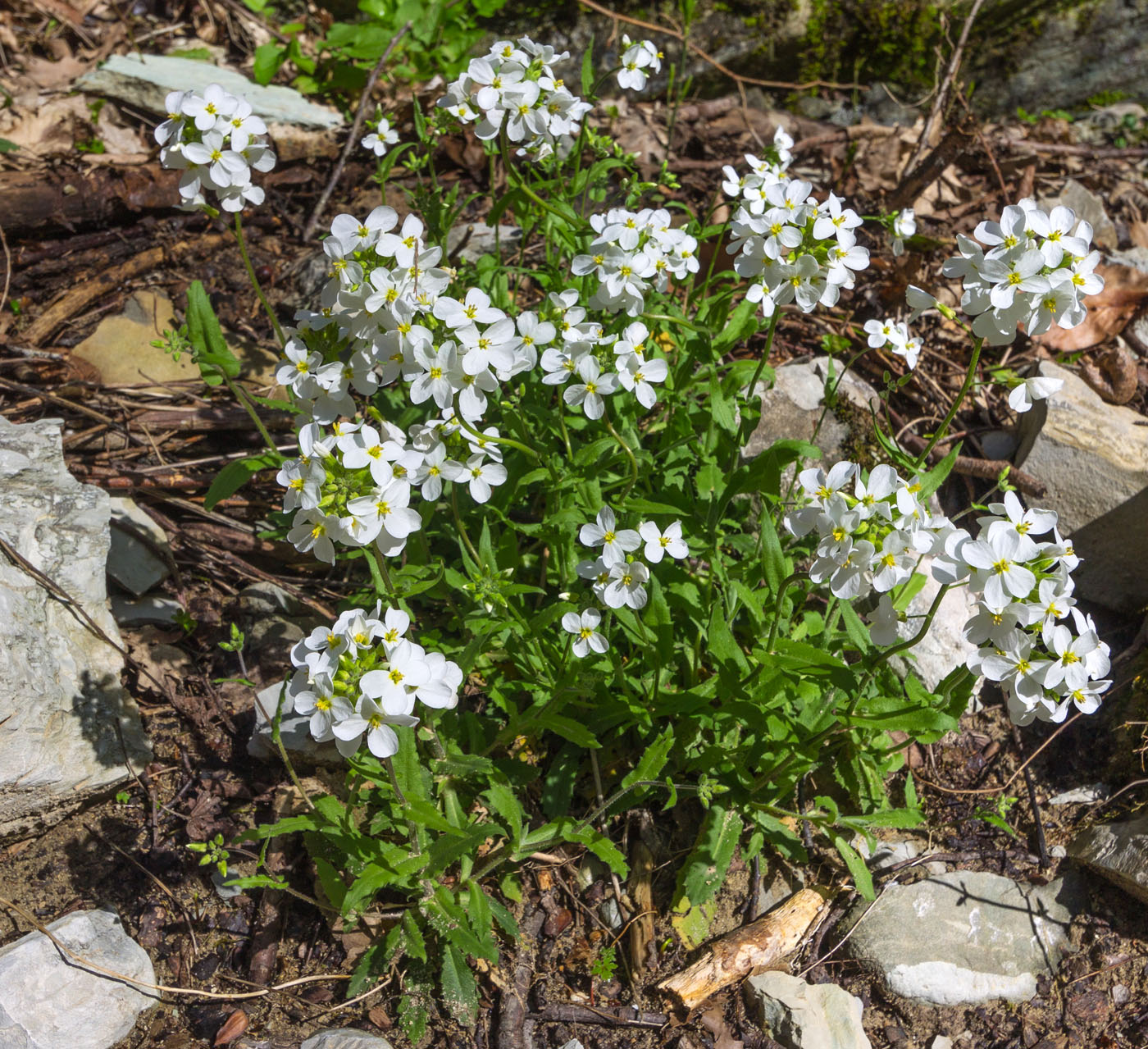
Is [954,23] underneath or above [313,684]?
above

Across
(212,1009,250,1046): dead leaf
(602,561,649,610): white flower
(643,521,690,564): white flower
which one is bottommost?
(212,1009,250,1046): dead leaf

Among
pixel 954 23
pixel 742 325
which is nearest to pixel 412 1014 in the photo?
pixel 742 325

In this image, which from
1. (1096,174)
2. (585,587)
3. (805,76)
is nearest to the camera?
(585,587)

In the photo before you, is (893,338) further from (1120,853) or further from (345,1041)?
(345,1041)

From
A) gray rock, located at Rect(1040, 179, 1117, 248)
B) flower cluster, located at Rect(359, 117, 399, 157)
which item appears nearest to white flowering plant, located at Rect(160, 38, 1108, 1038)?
flower cluster, located at Rect(359, 117, 399, 157)

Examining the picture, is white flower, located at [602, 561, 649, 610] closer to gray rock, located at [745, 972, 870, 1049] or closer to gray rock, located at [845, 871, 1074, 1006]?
gray rock, located at [745, 972, 870, 1049]

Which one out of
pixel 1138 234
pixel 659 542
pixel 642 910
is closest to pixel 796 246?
pixel 659 542

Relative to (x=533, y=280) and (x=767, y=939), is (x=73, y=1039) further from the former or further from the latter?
(x=533, y=280)
